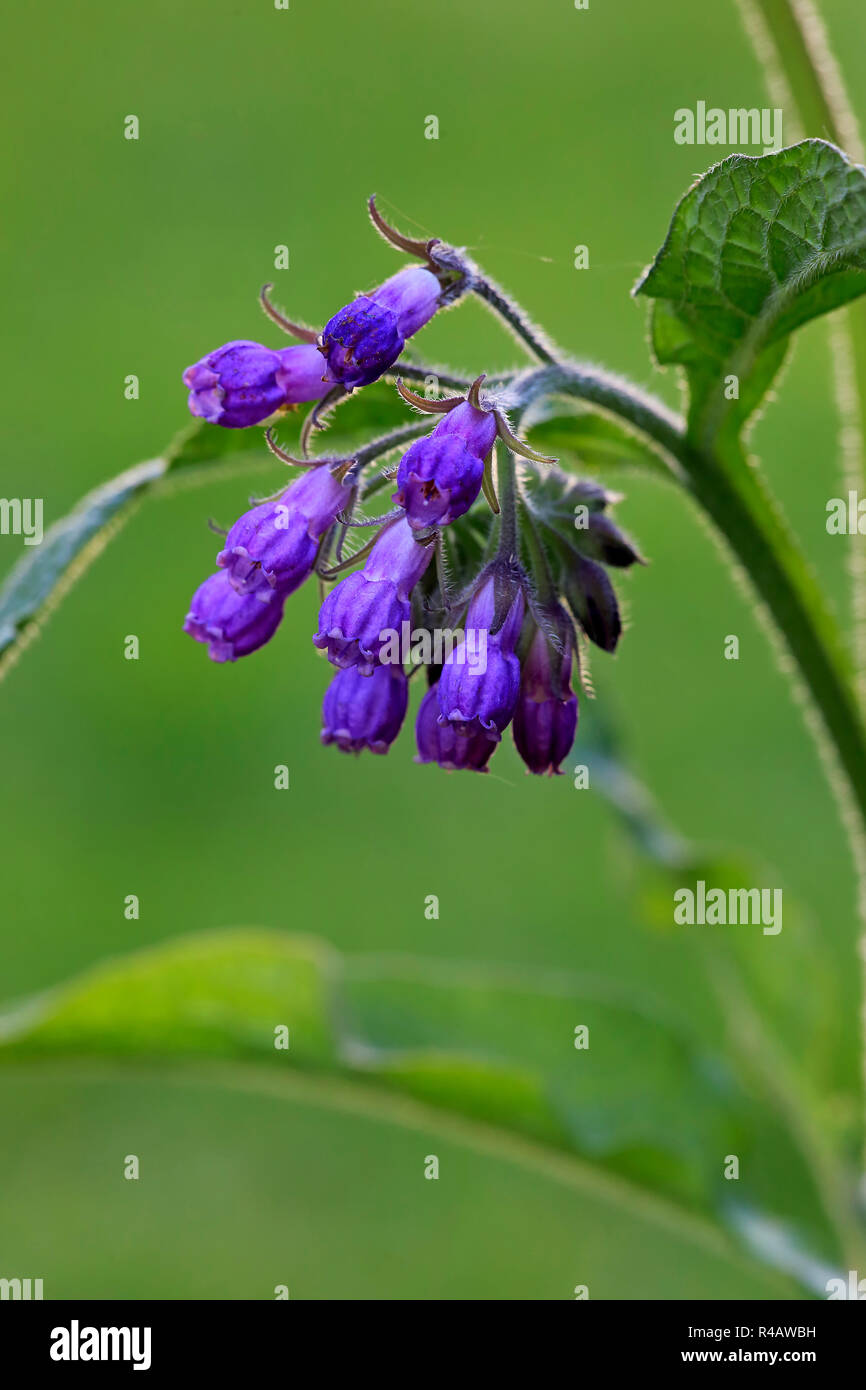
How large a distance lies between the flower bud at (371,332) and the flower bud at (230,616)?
30cm

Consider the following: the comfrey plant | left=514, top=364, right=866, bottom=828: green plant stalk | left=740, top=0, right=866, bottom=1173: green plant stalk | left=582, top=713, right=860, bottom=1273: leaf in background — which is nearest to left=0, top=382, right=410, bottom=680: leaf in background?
the comfrey plant

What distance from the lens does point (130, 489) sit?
224 cm

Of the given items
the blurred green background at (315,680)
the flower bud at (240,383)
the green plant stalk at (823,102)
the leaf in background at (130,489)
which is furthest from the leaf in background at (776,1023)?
the flower bud at (240,383)

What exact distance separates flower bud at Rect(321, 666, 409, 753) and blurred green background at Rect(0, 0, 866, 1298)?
1.19 metres

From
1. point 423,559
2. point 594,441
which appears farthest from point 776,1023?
point 423,559

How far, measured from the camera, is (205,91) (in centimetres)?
760

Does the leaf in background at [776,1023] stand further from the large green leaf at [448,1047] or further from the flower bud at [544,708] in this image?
the flower bud at [544,708]

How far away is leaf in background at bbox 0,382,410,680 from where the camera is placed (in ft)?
6.94

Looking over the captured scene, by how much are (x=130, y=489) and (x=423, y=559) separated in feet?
1.96

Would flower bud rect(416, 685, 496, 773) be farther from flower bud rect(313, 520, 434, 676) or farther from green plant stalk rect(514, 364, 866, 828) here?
green plant stalk rect(514, 364, 866, 828)

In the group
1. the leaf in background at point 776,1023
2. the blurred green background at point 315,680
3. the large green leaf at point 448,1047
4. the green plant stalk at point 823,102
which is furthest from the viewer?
the blurred green background at point 315,680

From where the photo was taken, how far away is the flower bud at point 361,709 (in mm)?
1915

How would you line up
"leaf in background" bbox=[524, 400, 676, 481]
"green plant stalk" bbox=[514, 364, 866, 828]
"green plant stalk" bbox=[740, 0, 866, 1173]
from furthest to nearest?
"green plant stalk" bbox=[740, 0, 866, 1173], "leaf in background" bbox=[524, 400, 676, 481], "green plant stalk" bbox=[514, 364, 866, 828]

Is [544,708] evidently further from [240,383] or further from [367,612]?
[240,383]
